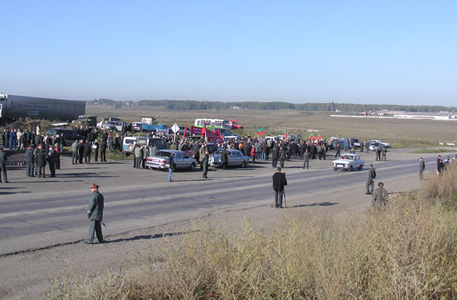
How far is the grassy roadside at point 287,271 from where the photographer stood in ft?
19.9

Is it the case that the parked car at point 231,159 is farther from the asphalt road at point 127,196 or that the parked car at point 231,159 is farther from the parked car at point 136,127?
the parked car at point 136,127

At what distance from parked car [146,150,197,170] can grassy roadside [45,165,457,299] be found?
872 inches

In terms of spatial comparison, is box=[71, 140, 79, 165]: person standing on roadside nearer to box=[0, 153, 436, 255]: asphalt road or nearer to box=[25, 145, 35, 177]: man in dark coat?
box=[0, 153, 436, 255]: asphalt road

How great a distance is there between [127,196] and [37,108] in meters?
33.0

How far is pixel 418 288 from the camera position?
5883 mm

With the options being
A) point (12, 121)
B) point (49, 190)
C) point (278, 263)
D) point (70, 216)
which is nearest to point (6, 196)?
point (49, 190)

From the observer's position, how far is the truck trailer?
46.6 metres

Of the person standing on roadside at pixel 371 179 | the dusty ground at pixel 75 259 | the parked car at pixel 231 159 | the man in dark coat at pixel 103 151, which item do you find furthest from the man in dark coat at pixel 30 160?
the person standing on roadside at pixel 371 179

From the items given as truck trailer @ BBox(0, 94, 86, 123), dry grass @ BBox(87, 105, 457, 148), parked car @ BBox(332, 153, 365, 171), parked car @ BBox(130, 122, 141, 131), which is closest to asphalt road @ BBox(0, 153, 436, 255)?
parked car @ BBox(332, 153, 365, 171)

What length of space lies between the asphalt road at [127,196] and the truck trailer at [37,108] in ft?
59.2

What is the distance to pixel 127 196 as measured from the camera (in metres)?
20.2

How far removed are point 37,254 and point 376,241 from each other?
7520 millimetres

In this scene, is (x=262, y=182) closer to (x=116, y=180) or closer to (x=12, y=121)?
(x=116, y=180)

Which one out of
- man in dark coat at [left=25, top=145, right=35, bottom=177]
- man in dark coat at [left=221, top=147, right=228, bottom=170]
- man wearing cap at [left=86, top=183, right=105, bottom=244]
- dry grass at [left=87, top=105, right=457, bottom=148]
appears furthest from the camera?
dry grass at [left=87, top=105, right=457, bottom=148]
